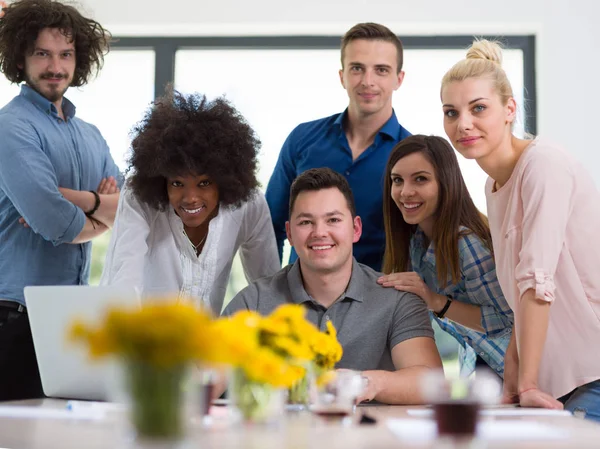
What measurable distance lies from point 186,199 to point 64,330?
878 millimetres

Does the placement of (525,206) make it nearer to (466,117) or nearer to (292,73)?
(466,117)

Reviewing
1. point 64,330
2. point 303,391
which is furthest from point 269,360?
point 64,330

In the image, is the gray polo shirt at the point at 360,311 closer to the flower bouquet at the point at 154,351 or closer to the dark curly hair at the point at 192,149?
the dark curly hair at the point at 192,149

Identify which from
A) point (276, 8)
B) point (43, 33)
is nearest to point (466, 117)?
point (43, 33)

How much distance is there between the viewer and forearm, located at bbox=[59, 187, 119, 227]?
118 inches

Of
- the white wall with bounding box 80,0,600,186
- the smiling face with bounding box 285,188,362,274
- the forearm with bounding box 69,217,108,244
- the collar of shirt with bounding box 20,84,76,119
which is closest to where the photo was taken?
the smiling face with bounding box 285,188,362,274

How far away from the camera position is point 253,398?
4.38ft

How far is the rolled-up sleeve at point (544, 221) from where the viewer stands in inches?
78.5

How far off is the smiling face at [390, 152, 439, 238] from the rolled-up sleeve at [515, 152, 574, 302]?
2.58ft

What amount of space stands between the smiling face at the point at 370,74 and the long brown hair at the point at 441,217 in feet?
1.00

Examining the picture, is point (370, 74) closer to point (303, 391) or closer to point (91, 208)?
point (91, 208)

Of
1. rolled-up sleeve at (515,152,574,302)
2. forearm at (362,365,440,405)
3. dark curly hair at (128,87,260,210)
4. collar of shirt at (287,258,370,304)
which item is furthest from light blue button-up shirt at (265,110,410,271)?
rolled-up sleeve at (515,152,574,302)

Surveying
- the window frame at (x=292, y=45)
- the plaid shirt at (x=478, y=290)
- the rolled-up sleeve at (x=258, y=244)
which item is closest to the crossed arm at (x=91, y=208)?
the rolled-up sleeve at (x=258, y=244)

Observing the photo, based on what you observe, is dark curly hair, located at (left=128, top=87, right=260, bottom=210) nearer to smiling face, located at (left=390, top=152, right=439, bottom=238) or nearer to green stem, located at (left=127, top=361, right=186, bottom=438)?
smiling face, located at (left=390, top=152, right=439, bottom=238)
